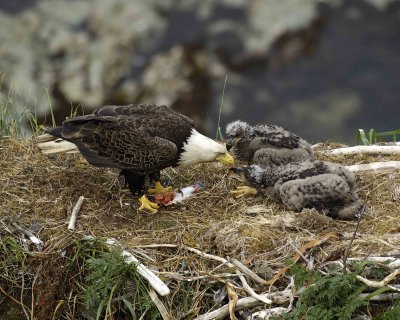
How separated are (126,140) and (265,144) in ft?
3.91

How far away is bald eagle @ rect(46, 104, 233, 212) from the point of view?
6.97 metres

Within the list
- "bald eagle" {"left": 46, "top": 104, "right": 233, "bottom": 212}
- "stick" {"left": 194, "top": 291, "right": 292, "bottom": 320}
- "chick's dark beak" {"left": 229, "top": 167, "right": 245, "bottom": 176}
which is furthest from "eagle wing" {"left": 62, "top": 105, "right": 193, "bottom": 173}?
"stick" {"left": 194, "top": 291, "right": 292, "bottom": 320}

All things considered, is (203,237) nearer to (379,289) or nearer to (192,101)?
(379,289)

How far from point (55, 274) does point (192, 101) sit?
4.00 m

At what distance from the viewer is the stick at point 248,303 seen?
5789mm

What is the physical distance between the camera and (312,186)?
684cm

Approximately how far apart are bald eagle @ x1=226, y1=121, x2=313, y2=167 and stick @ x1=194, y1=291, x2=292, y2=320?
5.87ft

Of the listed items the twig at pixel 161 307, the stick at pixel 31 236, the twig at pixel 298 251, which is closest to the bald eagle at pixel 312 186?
the twig at pixel 298 251

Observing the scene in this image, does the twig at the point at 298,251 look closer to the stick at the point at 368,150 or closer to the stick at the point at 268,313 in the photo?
the stick at the point at 268,313

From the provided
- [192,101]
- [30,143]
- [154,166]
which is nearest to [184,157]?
[154,166]

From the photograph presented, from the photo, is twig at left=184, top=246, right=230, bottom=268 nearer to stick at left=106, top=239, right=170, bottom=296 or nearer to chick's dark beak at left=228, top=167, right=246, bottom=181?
stick at left=106, top=239, right=170, bottom=296

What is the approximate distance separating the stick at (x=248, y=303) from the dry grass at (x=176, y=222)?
0.14 metres

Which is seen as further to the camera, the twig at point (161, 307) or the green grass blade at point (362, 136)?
the green grass blade at point (362, 136)

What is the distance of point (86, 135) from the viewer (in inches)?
276
